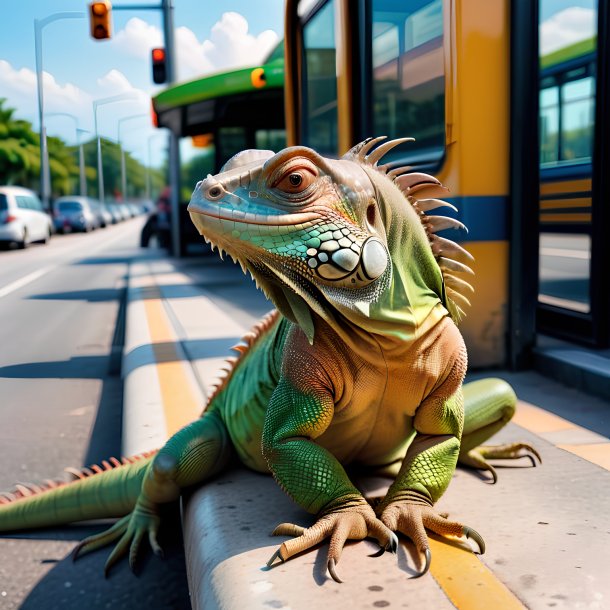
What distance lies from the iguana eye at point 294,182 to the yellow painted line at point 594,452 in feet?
6.52

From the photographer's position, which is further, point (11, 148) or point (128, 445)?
point (11, 148)

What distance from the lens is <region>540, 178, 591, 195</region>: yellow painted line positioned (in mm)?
6418

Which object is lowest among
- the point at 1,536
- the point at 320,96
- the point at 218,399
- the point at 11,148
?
the point at 1,536

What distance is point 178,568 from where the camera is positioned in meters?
2.77

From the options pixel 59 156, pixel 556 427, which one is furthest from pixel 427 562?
pixel 59 156

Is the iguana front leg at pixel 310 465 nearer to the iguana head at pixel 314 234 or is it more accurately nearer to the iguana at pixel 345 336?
the iguana at pixel 345 336

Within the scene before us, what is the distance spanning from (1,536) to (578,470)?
2.38 meters

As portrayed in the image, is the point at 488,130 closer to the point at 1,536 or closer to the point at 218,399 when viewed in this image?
the point at 218,399

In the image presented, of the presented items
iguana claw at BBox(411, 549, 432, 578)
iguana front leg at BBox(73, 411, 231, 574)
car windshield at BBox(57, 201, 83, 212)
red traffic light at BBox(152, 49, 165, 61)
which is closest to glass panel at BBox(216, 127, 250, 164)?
red traffic light at BBox(152, 49, 165, 61)

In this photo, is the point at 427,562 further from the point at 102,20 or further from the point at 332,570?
the point at 102,20

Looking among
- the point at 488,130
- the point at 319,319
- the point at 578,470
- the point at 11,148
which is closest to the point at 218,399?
the point at 319,319

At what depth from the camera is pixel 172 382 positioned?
5031 millimetres

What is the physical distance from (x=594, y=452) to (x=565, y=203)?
4272mm

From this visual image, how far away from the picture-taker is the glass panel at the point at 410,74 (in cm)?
543
